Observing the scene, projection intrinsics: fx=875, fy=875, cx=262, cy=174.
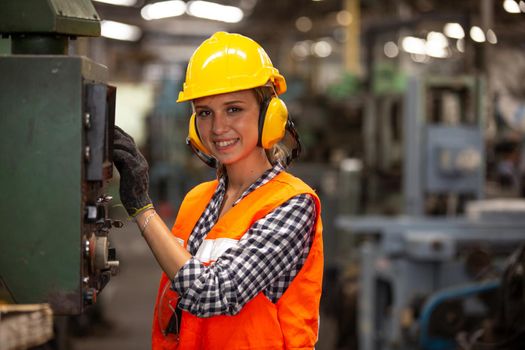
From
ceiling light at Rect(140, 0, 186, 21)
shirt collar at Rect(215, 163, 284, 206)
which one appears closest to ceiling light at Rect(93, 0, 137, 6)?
ceiling light at Rect(140, 0, 186, 21)

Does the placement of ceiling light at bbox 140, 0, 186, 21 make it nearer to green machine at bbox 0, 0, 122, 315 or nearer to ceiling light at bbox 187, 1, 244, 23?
ceiling light at bbox 187, 1, 244, 23

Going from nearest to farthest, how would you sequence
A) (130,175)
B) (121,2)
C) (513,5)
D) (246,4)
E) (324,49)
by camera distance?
(130,175), (513,5), (121,2), (246,4), (324,49)

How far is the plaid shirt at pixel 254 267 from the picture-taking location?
1962 millimetres

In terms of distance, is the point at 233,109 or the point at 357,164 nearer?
the point at 233,109

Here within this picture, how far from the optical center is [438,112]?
655 cm

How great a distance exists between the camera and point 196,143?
91.1 inches

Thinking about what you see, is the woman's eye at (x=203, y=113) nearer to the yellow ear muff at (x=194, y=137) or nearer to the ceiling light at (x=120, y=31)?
the yellow ear muff at (x=194, y=137)

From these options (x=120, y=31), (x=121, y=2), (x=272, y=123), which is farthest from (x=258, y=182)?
(x=120, y=31)

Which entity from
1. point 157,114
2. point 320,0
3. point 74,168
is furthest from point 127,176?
point 320,0

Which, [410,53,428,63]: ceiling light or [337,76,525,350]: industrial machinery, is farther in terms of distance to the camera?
[410,53,428,63]: ceiling light

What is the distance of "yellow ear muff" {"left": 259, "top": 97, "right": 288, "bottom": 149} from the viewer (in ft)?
7.11

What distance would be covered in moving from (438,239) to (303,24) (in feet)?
37.3

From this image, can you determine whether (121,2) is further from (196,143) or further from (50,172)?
(50,172)

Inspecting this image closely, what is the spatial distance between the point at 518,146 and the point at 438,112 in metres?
5.13
